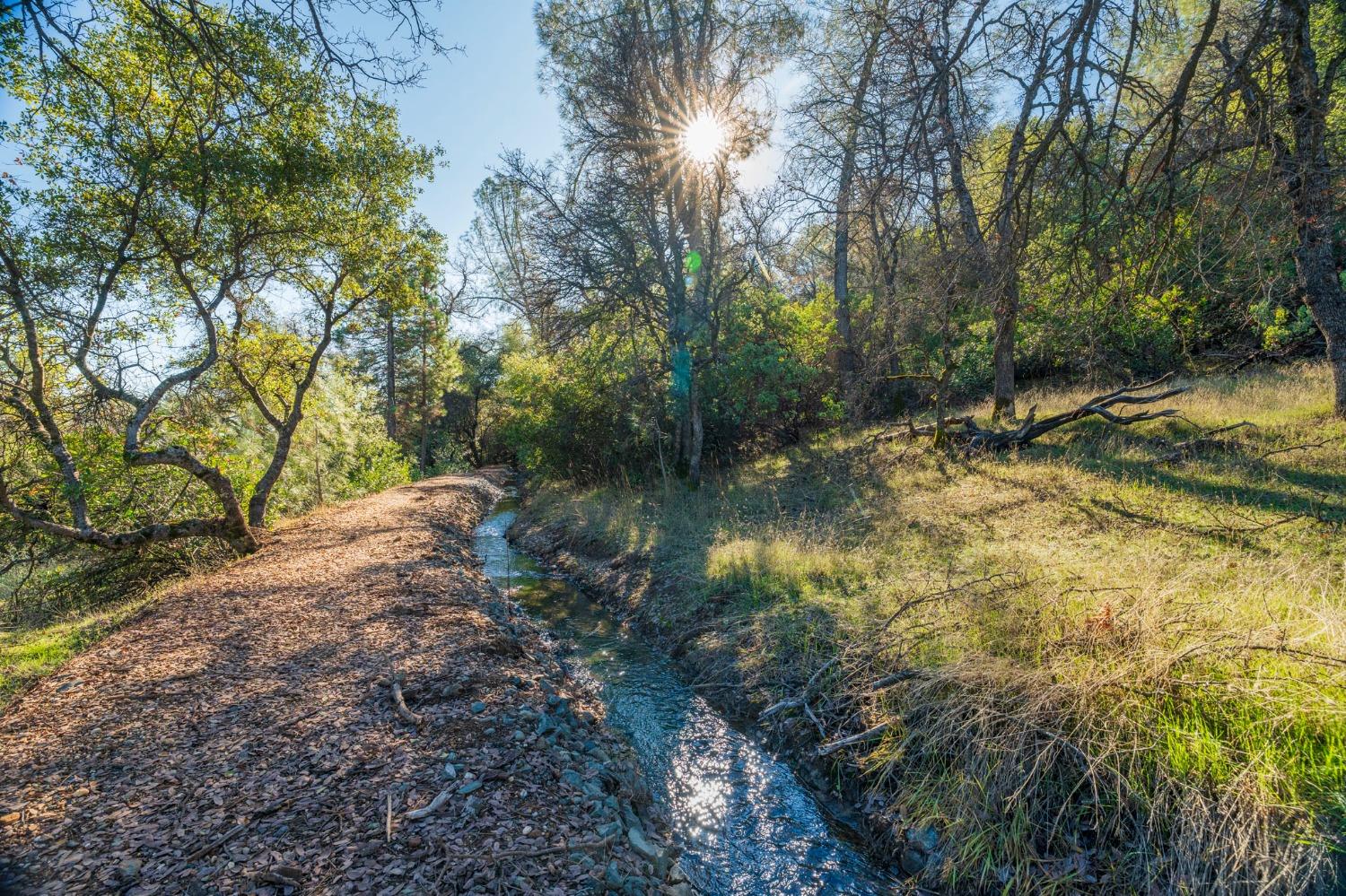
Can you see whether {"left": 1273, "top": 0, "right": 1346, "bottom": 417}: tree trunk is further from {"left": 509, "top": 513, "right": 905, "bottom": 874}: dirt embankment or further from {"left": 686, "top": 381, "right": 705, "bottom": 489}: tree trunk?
{"left": 686, "top": 381, "right": 705, "bottom": 489}: tree trunk

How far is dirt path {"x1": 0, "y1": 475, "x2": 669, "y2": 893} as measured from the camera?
2.51 m

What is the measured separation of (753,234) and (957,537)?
7.03 metres

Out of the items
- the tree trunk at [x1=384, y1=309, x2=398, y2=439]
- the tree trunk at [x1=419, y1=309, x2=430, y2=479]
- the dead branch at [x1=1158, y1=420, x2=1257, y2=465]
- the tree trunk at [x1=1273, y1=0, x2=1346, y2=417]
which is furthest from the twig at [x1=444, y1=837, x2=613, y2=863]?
the tree trunk at [x1=384, y1=309, x2=398, y2=439]

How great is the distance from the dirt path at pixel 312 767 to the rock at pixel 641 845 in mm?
11

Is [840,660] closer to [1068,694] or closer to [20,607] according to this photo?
[1068,694]

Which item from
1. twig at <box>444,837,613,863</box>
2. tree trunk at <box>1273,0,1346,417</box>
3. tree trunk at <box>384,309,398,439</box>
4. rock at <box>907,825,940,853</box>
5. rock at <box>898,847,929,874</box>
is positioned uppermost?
tree trunk at <box>384,309,398,439</box>

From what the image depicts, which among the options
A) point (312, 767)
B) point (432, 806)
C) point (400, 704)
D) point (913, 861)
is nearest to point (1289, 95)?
point (913, 861)

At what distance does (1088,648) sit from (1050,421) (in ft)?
24.4

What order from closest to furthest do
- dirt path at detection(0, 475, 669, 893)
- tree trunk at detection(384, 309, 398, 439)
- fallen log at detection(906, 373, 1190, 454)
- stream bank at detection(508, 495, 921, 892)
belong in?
dirt path at detection(0, 475, 669, 893), stream bank at detection(508, 495, 921, 892), fallen log at detection(906, 373, 1190, 454), tree trunk at detection(384, 309, 398, 439)

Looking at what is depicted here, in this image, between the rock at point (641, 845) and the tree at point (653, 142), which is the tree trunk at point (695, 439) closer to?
the tree at point (653, 142)

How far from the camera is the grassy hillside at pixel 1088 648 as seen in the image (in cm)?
267

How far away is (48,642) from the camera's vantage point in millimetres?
5508

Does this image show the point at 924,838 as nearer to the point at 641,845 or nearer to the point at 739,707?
the point at 641,845

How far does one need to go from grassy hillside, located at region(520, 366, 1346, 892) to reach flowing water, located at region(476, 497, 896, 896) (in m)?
0.40
